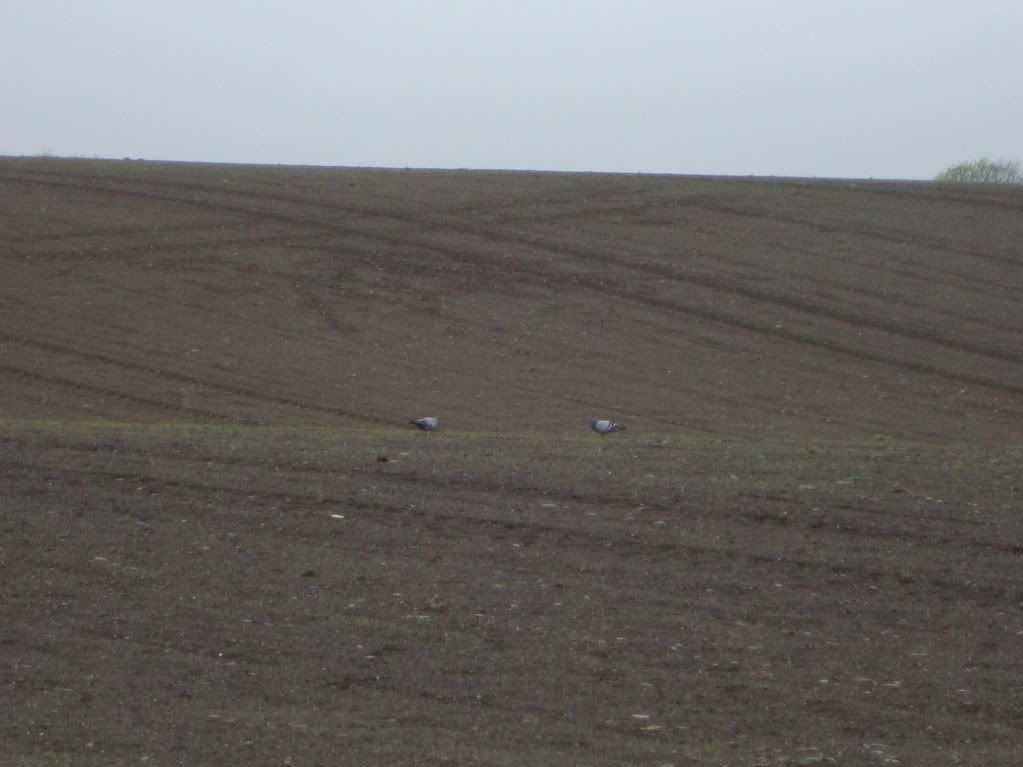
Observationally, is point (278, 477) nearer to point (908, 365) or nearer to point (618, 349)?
point (618, 349)

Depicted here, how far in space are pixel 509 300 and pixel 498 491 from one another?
36.3ft

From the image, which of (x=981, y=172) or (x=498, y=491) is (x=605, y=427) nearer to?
(x=498, y=491)

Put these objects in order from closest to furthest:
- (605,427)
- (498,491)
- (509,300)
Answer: (498,491)
(605,427)
(509,300)

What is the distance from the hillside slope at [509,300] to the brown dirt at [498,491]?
0.31 ft

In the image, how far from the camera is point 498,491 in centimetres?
998

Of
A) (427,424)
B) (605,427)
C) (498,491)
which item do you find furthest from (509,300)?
(498,491)

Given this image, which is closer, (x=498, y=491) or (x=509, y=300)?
(x=498, y=491)

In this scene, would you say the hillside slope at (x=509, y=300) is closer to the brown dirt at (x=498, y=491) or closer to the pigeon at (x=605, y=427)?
the brown dirt at (x=498, y=491)

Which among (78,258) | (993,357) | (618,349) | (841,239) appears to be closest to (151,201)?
(78,258)

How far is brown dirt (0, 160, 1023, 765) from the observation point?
5699 mm

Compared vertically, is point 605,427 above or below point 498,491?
below

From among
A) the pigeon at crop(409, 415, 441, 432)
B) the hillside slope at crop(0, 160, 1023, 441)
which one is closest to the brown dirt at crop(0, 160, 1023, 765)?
the hillside slope at crop(0, 160, 1023, 441)

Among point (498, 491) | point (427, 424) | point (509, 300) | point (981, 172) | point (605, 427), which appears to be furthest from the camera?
point (981, 172)

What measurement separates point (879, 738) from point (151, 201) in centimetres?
2224
